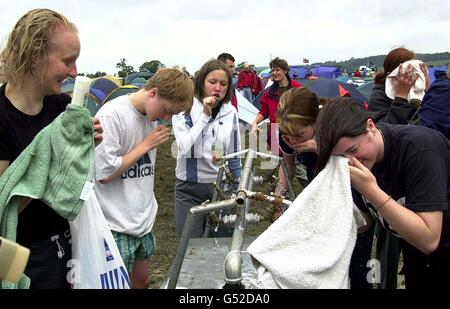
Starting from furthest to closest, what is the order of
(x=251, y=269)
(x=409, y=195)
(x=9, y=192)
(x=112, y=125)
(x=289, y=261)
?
1. (x=112, y=125)
2. (x=251, y=269)
3. (x=409, y=195)
4. (x=9, y=192)
5. (x=289, y=261)

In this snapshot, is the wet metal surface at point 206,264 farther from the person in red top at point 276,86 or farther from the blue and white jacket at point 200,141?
the person in red top at point 276,86

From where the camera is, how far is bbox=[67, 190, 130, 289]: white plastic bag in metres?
1.75

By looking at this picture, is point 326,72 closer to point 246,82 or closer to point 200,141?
point 246,82

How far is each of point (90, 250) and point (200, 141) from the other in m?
1.49

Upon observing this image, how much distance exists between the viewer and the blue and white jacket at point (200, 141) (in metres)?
3.04

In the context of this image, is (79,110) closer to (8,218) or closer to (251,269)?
(8,218)

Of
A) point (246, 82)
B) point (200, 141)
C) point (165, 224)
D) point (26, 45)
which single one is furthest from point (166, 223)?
point (246, 82)

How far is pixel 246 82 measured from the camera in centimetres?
1541

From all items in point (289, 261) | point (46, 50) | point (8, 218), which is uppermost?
point (46, 50)

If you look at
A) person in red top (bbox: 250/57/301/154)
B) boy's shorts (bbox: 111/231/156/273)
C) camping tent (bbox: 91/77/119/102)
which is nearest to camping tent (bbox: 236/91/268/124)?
camping tent (bbox: 91/77/119/102)

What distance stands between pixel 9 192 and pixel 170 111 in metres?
1.08

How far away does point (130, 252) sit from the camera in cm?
244

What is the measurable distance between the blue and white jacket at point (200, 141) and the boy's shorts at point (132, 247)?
71 centimetres
